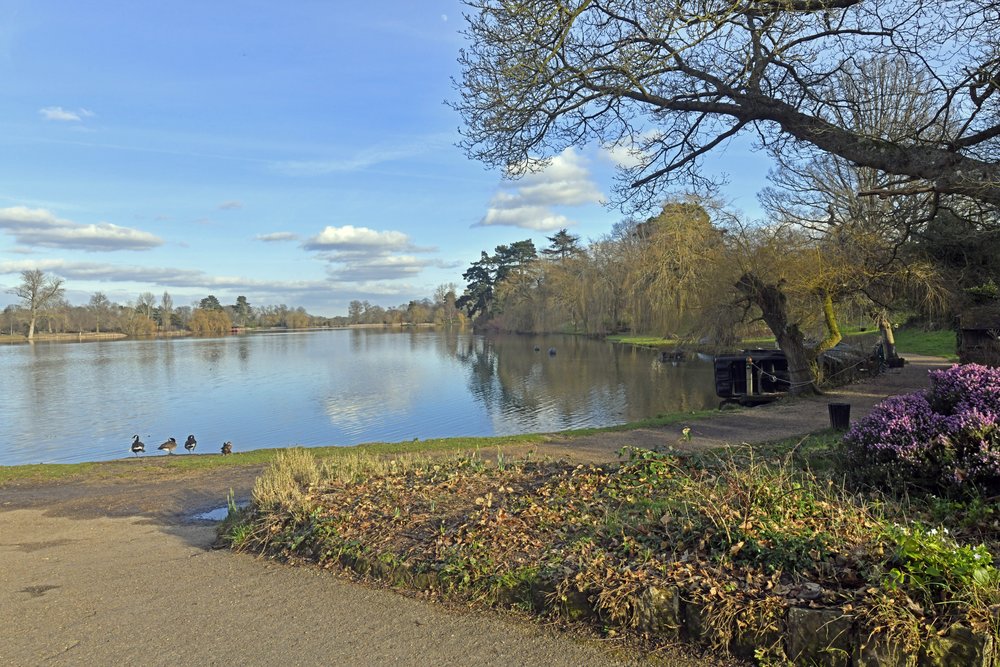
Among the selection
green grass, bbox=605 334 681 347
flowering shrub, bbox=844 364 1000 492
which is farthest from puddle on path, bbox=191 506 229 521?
green grass, bbox=605 334 681 347

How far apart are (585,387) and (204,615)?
910 inches

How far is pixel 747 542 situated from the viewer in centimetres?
383

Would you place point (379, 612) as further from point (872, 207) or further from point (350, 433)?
point (872, 207)

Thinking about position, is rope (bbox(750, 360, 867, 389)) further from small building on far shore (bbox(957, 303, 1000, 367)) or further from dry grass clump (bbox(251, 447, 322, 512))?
dry grass clump (bbox(251, 447, 322, 512))

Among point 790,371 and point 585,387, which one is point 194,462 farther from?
point 585,387

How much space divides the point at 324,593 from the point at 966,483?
4.40m

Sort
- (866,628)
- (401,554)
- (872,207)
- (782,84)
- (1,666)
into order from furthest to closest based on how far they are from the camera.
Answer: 1. (872,207)
2. (782,84)
3. (401,554)
4. (1,666)
5. (866,628)

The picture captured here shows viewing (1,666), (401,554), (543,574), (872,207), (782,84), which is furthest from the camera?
(872,207)

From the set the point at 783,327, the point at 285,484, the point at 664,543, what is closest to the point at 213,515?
the point at 285,484

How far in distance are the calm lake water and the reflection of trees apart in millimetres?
66

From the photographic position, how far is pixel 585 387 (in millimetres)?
26688

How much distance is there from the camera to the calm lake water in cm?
1839

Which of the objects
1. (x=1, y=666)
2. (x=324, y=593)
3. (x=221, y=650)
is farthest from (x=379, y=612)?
(x=1, y=666)

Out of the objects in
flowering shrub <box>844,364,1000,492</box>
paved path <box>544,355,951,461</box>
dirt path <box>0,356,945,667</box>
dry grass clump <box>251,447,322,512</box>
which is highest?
flowering shrub <box>844,364,1000,492</box>
